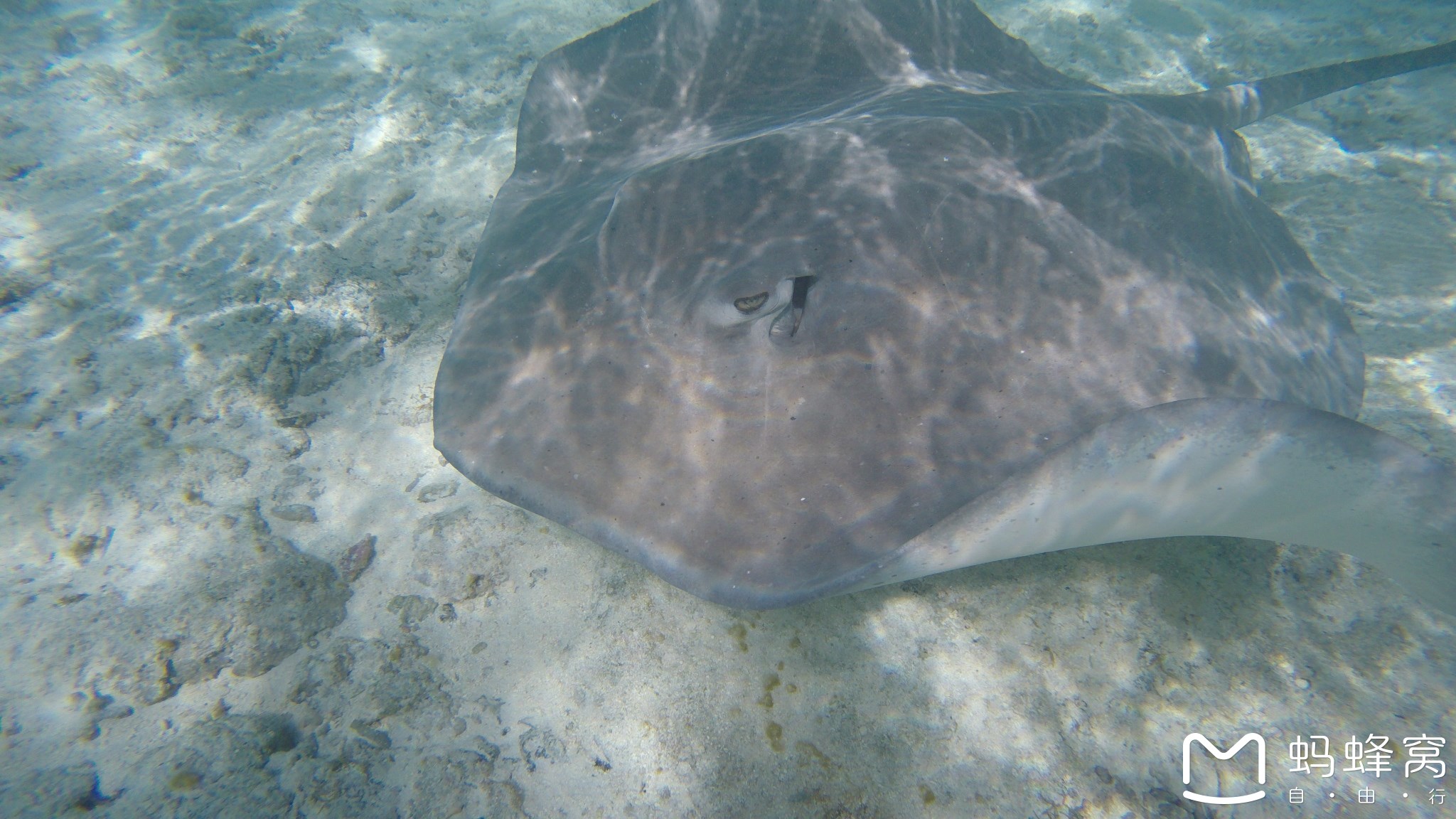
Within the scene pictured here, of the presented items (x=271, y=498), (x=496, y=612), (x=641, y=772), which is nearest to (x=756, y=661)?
(x=641, y=772)

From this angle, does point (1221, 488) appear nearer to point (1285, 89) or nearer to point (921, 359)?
point (921, 359)

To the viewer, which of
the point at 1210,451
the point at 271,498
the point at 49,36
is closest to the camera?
the point at 1210,451

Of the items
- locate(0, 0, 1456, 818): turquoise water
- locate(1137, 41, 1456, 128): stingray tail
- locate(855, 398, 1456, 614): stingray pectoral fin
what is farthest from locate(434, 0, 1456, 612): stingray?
locate(0, 0, 1456, 818): turquoise water

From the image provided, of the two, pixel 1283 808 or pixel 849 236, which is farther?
pixel 849 236

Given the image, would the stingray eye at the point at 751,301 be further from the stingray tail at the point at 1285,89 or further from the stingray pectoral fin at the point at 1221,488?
the stingray tail at the point at 1285,89

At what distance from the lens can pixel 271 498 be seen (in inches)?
156

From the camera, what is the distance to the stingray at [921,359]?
91.1 inches

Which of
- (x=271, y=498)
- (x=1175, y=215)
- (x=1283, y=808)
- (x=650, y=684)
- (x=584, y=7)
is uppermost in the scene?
(x=584, y=7)

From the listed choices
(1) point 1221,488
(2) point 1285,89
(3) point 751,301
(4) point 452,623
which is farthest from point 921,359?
(2) point 1285,89

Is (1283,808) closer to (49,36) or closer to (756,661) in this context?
(756,661)

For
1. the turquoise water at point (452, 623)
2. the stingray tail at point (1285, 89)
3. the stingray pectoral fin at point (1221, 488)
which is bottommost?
the turquoise water at point (452, 623)

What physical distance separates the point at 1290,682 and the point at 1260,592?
480 millimetres

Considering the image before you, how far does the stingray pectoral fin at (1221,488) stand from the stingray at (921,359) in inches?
0.4

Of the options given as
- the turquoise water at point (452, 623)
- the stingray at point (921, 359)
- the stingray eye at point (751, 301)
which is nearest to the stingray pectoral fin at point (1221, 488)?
the stingray at point (921, 359)
